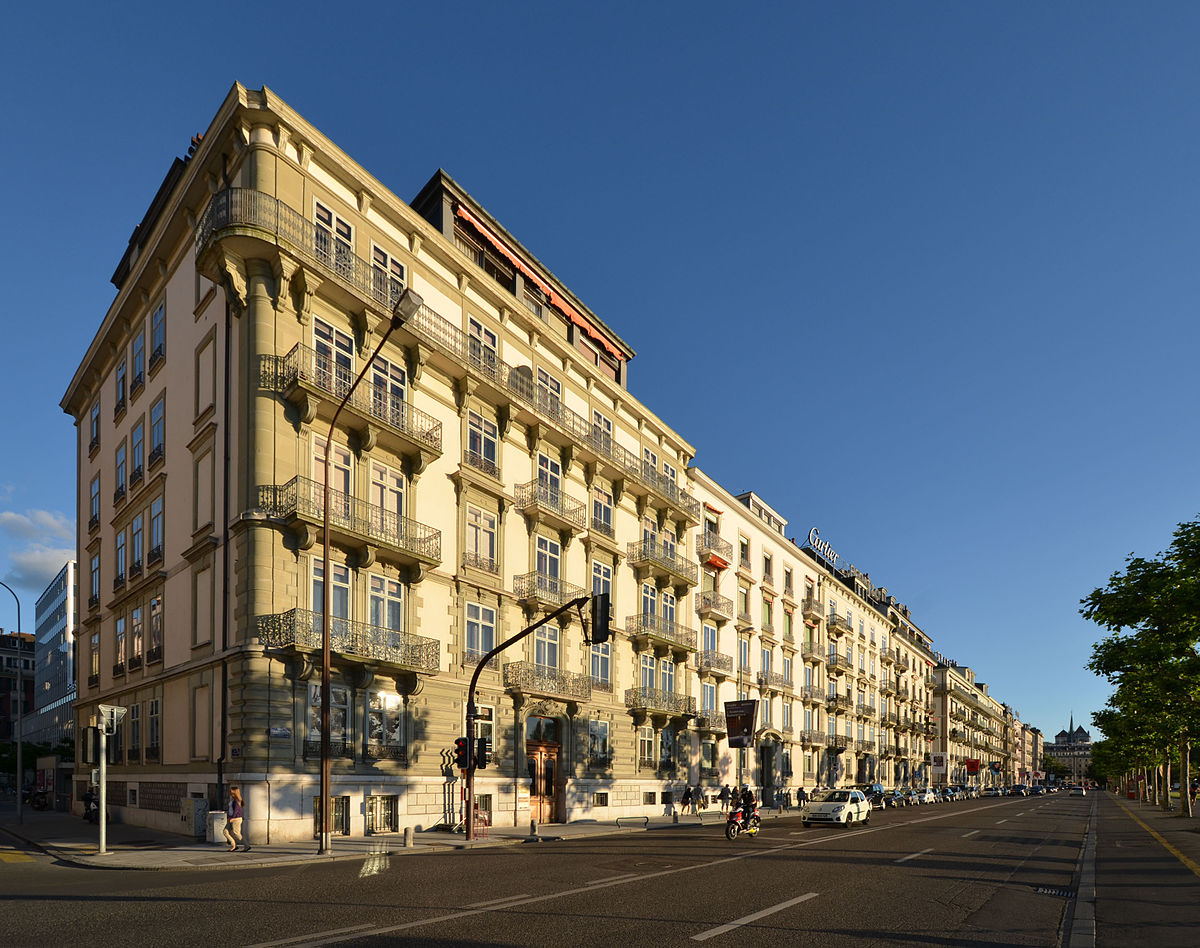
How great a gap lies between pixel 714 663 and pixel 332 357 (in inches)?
1174

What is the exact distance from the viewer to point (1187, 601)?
23.2 meters

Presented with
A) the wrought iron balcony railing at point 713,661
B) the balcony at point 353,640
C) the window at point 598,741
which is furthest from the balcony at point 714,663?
the balcony at point 353,640

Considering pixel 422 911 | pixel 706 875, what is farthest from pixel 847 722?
pixel 422 911

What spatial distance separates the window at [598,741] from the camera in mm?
38344

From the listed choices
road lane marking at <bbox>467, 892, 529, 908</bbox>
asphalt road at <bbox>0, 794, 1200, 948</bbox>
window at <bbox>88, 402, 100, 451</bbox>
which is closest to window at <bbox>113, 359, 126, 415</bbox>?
window at <bbox>88, 402, 100, 451</bbox>

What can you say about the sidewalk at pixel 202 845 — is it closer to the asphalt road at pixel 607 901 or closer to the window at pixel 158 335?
the asphalt road at pixel 607 901

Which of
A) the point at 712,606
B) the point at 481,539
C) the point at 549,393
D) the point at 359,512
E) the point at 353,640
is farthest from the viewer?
the point at 712,606

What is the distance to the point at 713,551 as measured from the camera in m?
51.9

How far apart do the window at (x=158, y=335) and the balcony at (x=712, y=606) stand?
29.3 metres

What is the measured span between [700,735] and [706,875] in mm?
32718

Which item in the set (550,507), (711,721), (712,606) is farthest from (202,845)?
(712,606)

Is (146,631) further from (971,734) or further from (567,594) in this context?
(971,734)

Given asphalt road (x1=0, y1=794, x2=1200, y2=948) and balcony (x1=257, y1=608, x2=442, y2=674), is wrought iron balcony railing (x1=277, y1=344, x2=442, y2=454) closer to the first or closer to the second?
balcony (x1=257, y1=608, x2=442, y2=674)

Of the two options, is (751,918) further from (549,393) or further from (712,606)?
(712,606)
